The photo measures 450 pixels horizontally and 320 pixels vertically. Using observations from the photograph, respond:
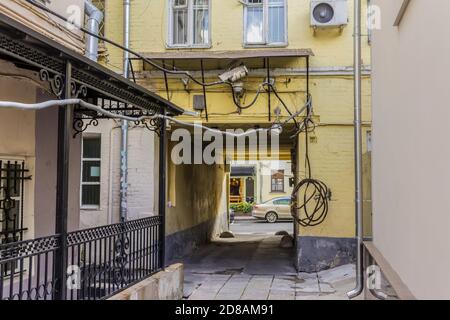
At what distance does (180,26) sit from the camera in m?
11.8

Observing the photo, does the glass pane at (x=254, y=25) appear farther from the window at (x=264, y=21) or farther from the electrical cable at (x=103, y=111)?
the electrical cable at (x=103, y=111)

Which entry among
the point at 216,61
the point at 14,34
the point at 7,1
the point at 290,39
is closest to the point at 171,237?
the point at 216,61

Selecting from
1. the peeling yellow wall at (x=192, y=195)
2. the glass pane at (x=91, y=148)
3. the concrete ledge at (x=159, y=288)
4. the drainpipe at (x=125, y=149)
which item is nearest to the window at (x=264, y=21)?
the drainpipe at (x=125, y=149)

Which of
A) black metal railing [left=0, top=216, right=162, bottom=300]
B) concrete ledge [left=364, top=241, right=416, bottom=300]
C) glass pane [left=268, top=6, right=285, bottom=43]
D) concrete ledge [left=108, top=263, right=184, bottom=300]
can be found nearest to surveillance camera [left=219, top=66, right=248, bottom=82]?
glass pane [left=268, top=6, right=285, bottom=43]

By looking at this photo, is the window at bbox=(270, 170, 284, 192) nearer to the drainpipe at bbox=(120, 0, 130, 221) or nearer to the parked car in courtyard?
the parked car in courtyard

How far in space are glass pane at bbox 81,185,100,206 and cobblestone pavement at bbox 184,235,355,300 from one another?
2475mm

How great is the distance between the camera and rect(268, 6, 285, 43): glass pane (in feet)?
37.5

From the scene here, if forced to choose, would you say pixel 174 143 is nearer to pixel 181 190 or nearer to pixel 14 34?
pixel 181 190

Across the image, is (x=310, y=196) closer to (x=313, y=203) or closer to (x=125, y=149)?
(x=313, y=203)

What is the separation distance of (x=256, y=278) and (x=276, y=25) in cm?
523

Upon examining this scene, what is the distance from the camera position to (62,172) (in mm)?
5102

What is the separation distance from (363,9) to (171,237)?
6496mm

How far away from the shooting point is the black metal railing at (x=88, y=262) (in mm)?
4871

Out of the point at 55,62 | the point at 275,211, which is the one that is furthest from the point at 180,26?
the point at 275,211
